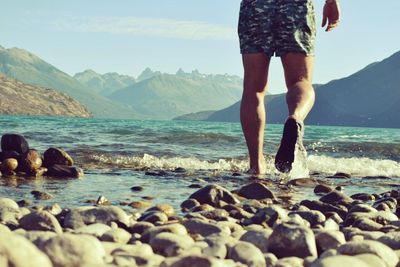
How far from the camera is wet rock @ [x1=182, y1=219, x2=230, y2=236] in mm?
2605

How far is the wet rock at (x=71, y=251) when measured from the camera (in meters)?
1.58

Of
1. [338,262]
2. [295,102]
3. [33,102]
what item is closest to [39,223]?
[338,262]

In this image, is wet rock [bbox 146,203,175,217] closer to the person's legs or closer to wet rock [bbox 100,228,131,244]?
wet rock [bbox 100,228,131,244]

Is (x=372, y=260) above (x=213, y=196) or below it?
above

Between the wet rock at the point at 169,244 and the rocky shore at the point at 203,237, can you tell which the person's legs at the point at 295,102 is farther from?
Answer: the wet rock at the point at 169,244

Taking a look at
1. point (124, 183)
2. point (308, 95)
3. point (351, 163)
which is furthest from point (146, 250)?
point (351, 163)

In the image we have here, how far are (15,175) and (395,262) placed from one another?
4.80 meters

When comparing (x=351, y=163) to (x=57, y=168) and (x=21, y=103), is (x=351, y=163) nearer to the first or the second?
(x=57, y=168)

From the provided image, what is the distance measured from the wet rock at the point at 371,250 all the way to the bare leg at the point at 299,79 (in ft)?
8.26

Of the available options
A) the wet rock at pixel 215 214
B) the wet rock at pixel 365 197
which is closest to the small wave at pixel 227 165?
the wet rock at pixel 365 197

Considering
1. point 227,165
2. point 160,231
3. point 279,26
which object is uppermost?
point 279,26

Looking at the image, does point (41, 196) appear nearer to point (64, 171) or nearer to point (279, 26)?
point (64, 171)

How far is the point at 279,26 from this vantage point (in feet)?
14.9

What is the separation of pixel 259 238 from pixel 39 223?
40.1 inches
